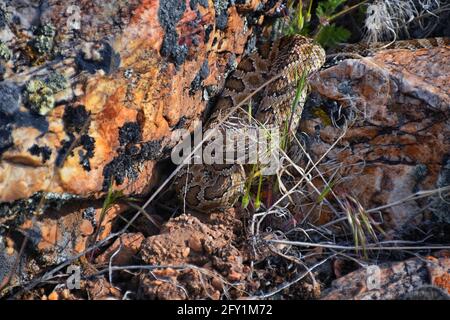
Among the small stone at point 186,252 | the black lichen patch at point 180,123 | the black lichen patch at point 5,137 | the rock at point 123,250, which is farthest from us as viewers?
the black lichen patch at point 180,123

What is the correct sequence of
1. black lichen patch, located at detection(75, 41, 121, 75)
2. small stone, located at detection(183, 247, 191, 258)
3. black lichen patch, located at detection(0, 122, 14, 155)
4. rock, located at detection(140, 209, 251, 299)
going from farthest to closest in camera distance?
small stone, located at detection(183, 247, 191, 258) < black lichen patch, located at detection(75, 41, 121, 75) < rock, located at detection(140, 209, 251, 299) < black lichen patch, located at detection(0, 122, 14, 155)

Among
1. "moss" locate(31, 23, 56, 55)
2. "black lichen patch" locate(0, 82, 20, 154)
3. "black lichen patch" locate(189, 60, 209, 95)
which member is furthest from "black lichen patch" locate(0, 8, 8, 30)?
"black lichen patch" locate(189, 60, 209, 95)

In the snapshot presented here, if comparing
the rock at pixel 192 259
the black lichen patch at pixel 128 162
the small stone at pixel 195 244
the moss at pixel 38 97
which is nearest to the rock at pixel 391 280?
the rock at pixel 192 259

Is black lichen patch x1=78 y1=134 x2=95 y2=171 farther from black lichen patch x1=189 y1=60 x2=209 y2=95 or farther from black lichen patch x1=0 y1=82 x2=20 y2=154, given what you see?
black lichen patch x1=189 y1=60 x2=209 y2=95

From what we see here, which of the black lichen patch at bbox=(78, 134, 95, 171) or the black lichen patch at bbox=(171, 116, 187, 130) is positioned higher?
the black lichen patch at bbox=(171, 116, 187, 130)

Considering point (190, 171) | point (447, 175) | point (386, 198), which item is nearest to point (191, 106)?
point (190, 171)

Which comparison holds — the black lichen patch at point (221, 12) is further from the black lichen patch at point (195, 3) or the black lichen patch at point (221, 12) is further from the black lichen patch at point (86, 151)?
the black lichen patch at point (86, 151)
